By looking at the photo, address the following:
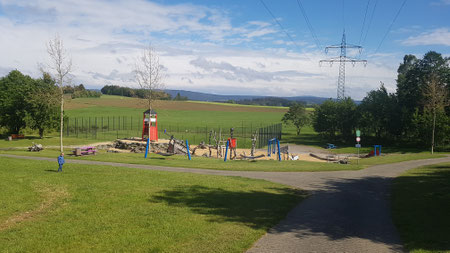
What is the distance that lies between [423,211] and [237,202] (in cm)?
658

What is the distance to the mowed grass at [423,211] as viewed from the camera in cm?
889

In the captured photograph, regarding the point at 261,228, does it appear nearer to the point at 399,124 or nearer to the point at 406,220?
the point at 406,220

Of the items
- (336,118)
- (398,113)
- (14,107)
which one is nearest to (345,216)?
(398,113)

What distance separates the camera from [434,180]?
18.9 meters

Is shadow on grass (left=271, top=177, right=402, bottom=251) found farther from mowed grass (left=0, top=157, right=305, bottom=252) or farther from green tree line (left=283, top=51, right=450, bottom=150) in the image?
green tree line (left=283, top=51, right=450, bottom=150)

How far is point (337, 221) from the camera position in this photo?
1117cm

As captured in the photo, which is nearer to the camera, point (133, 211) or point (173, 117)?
point (133, 211)

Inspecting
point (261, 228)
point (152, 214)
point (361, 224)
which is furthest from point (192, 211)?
point (361, 224)

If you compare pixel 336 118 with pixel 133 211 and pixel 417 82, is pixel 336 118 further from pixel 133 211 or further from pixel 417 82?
pixel 133 211

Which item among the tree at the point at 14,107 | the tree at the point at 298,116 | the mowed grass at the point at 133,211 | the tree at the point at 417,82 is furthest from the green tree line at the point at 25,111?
the tree at the point at 417,82

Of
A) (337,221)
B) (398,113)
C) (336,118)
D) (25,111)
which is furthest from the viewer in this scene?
(336,118)

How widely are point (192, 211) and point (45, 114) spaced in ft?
149

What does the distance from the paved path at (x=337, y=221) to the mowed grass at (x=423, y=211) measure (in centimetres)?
38

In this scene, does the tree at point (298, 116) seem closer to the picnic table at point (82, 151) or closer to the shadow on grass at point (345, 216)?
the picnic table at point (82, 151)
